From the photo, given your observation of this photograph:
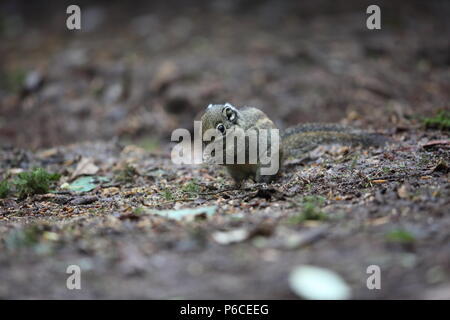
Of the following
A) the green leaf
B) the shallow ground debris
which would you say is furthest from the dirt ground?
the green leaf

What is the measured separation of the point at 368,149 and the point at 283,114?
389 cm

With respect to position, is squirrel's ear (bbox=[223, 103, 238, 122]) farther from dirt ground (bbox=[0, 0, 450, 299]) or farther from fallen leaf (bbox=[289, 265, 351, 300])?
fallen leaf (bbox=[289, 265, 351, 300])

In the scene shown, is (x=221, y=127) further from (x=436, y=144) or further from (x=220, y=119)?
(x=436, y=144)

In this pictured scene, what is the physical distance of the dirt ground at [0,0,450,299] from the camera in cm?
346

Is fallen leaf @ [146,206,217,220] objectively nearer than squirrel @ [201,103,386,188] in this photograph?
Yes

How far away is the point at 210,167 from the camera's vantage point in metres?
7.82

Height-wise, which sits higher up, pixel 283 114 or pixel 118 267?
pixel 283 114

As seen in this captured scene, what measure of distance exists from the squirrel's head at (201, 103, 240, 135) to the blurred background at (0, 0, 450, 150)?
362 centimetres

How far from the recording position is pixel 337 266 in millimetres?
3363

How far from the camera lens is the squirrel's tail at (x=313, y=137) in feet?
24.5

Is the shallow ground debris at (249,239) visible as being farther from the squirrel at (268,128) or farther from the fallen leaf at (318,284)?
the squirrel at (268,128)

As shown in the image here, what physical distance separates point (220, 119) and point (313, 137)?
73.3 inches
